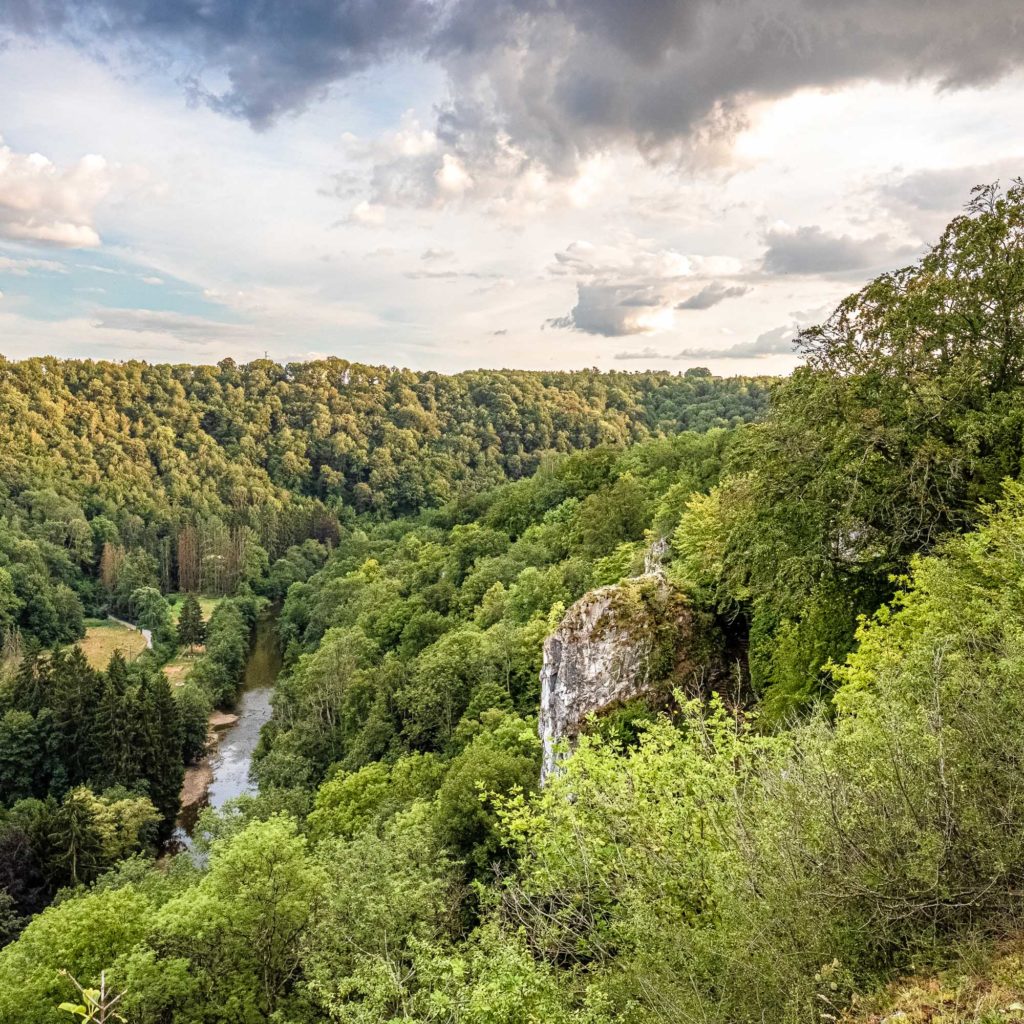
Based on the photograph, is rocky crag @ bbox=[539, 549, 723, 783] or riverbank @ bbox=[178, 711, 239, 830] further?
riverbank @ bbox=[178, 711, 239, 830]

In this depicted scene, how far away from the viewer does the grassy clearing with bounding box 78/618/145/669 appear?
241 feet

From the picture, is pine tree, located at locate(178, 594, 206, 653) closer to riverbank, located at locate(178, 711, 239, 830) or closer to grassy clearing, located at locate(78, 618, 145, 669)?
grassy clearing, located at locate(78, 618, 145, 669)

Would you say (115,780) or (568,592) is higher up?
(568,592)

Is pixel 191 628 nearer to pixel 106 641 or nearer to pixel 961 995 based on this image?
pixel 106 641

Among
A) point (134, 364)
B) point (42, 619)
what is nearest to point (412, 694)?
point (42, 619)

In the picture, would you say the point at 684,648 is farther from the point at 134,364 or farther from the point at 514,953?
the point at 134,364

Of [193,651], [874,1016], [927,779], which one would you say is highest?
[927,779]

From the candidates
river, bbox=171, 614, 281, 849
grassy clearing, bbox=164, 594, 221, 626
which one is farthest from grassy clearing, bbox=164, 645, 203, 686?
grassy clearing, bbox=164, 594, 221, 626

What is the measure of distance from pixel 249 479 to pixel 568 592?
115 meters

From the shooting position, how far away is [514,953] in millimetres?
8492

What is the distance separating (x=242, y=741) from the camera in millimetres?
52094

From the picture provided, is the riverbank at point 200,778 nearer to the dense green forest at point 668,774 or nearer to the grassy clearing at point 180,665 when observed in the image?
the dense green forest at point 668,774

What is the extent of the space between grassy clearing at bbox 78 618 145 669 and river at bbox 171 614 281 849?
43.4 ft

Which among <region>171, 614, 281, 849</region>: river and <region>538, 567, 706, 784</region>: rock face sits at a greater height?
<region>538, 567, 706, 784</region>: rock face
